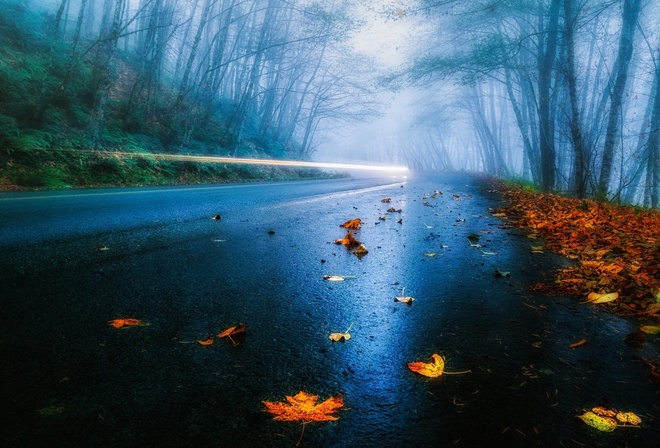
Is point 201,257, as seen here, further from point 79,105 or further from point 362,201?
point 79,105

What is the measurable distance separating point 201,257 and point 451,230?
346cm

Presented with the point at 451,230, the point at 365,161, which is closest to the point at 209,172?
the point at 451,230

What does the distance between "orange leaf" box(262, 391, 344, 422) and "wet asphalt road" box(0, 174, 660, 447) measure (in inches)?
1.4

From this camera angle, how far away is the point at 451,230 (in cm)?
521

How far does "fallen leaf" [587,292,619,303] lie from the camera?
8.43 feet

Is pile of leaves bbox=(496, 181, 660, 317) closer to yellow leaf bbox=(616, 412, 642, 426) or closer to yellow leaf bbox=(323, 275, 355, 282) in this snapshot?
yellow leaf bbox=(616, 412, 642, 426)

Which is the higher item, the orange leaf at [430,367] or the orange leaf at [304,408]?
the orange leaf at [430,367]

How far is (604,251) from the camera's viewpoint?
373 centimetres

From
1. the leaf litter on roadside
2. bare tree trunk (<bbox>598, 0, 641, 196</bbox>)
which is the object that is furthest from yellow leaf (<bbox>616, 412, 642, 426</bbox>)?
bare tree trunk (<bbox>598, 0, 641, 196</bbox>)

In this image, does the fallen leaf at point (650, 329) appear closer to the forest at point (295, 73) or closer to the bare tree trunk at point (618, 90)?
the forest at point (295, 73)

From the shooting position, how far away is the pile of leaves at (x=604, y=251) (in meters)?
2.69

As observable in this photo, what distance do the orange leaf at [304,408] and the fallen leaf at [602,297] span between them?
220 centimetres

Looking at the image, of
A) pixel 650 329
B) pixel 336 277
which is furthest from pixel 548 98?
pixel 336 277

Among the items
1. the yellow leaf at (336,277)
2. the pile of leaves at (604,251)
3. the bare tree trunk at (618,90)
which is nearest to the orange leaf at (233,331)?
the yellow leaf at (336,277)
